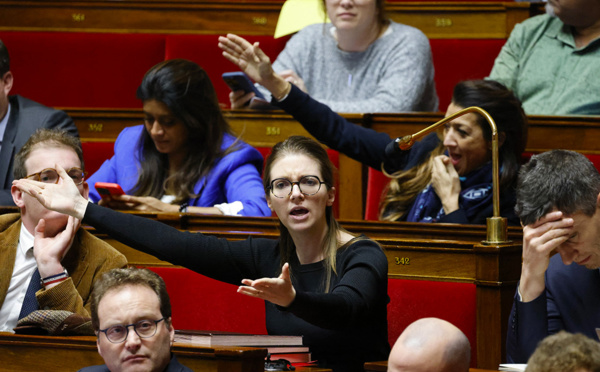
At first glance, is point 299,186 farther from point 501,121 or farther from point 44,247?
point 501,121

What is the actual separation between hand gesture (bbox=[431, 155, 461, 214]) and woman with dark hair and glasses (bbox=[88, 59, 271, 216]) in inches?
14.4

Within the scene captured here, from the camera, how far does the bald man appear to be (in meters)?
0.99

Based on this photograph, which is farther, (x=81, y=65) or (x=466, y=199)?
(x=81, y=65)

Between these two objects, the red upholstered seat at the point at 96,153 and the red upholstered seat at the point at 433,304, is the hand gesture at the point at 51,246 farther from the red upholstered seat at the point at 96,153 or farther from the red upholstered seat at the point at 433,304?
the red upholstered seat at the point at 96,153

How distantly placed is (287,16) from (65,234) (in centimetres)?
141

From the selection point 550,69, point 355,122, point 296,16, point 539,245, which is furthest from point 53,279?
point 296,16

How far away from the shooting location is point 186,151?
6.82 feet

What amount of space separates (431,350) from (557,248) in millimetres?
406

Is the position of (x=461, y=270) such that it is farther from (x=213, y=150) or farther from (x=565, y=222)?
(x=213, y=150)

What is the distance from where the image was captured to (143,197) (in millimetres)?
1937

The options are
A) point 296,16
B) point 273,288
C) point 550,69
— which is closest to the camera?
point 273,288

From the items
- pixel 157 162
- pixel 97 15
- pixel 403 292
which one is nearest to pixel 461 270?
pixel 403 292

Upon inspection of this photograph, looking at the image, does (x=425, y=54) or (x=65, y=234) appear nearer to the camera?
(x=65, y=234)

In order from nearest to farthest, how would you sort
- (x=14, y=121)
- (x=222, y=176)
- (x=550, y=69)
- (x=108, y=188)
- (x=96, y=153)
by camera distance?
(x=108, y=188) < (x=222, y=176) < (x=14, y=121) < (x=550, y=69) < (x=96, y=153)
